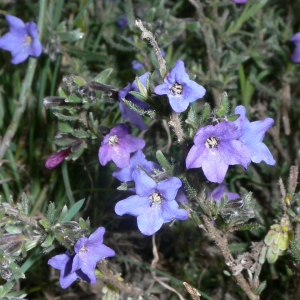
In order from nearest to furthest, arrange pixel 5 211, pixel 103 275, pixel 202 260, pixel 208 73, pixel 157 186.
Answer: pixel 157 186
pixel 5 211
pixel 103 275
pixel 202 260
pixel 208 73

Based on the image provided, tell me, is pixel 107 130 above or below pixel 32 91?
above

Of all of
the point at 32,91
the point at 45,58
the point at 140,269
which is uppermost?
the point at 45,58

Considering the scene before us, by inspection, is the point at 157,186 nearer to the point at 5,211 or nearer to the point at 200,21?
the point at 5,211

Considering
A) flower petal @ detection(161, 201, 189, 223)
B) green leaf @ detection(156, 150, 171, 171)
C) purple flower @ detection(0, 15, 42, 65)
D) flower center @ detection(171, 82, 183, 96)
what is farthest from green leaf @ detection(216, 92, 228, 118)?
purple flower @ detection(0, 15, 42, 65)

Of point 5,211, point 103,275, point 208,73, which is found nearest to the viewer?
point 5,211

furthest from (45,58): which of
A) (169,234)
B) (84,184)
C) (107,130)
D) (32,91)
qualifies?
(169,234)

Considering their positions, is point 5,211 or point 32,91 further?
point 32,91
